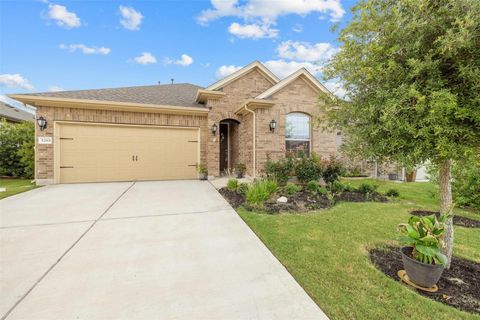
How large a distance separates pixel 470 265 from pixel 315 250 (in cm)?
210

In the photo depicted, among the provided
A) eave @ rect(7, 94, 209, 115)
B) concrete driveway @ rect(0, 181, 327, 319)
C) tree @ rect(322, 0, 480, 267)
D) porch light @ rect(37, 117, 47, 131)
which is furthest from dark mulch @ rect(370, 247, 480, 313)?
porch light @ rect(37, 117, 47, 131)

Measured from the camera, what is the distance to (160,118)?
370 inches

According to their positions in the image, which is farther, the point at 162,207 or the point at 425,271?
the point at 162,207

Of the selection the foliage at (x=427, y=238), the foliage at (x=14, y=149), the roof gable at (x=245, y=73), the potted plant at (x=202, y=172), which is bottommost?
the foliage at (x=427, y=238)

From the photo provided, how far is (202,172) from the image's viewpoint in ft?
32.2

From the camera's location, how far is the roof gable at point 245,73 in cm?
995

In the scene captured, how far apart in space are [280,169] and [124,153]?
6905mm

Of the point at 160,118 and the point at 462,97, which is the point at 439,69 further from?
the point at 160,118

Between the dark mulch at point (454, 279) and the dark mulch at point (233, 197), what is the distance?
3332 mm

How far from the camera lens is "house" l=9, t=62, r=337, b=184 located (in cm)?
832

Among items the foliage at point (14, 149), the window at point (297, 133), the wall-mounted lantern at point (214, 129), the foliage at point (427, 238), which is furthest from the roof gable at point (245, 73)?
the foliage at point (14, 149)

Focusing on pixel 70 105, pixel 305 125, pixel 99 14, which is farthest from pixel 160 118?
pixel 305 125

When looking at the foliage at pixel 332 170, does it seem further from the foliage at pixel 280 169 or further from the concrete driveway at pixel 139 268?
the concrete driveway at pixel 139 268

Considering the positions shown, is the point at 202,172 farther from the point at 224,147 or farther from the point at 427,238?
the point at 427,238
